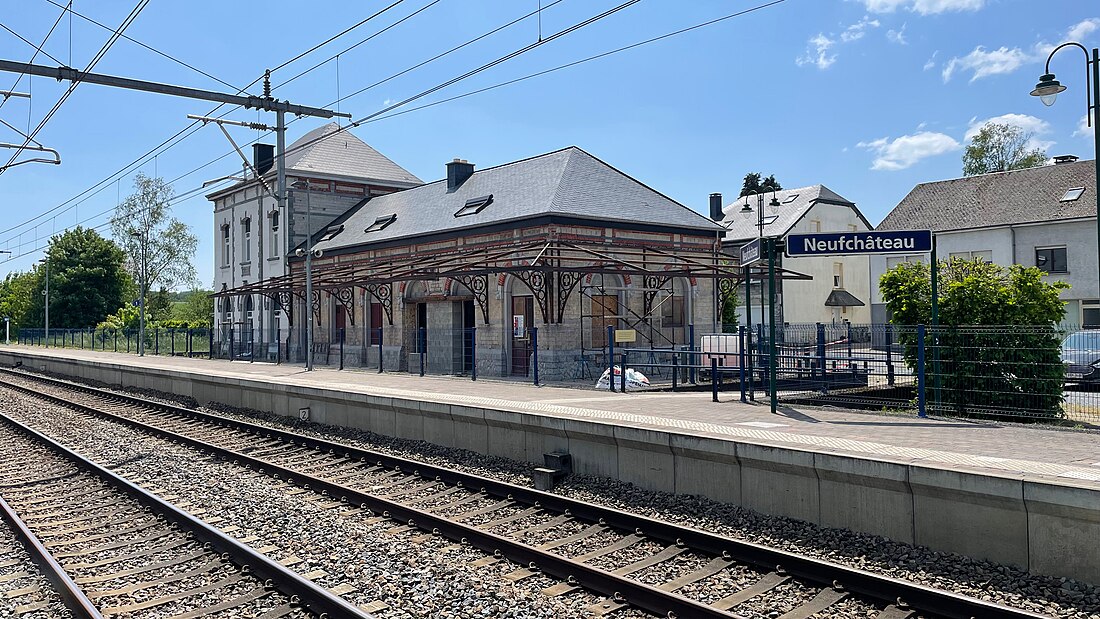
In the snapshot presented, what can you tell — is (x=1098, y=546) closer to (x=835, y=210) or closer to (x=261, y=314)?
(x=261, y=314)

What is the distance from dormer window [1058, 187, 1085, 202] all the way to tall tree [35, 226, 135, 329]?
69.1 meters

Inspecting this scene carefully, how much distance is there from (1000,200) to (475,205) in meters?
26.7

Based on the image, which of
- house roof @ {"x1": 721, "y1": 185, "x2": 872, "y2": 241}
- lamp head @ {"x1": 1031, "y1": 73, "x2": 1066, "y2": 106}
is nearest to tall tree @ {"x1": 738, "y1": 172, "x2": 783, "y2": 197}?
house roof @ {"x1": 721, "y1": 185, "x2": 872, "y2": 241}

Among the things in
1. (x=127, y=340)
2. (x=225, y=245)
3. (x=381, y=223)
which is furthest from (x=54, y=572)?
(x=127, y=340)

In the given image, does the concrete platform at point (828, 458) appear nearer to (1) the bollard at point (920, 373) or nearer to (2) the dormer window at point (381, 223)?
(1) the bollard at point (920, 373)

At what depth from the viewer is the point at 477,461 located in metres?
12.3

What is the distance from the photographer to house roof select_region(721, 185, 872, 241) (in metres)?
47.2

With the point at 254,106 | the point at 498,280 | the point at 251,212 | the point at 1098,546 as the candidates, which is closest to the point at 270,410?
the point at 254,106

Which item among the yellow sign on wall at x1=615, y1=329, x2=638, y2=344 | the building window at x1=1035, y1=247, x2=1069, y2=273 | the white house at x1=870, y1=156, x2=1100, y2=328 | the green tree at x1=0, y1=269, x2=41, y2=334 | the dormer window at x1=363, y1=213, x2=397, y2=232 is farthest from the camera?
the green tree at x1=0, y1=269, x2=41, y2=334

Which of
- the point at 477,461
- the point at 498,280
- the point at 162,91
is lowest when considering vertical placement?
the point at 477,461

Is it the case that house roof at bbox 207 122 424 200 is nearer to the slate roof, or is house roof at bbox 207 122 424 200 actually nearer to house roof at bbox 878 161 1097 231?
the slate roof

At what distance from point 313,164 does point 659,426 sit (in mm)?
32808

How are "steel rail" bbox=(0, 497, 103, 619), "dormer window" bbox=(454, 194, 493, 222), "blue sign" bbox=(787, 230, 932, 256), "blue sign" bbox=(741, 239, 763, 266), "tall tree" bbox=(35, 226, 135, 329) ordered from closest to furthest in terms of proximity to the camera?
"steel rail" bbox=(0, 497, 103, 619) → "blue sign" bbox=(787, 230, 932, 256) → "blue sign" bbox=(741, 239, 763, 266) → "dormer window" bbox=(454, 194, 493, 222) → "tall tree" bbox=(35, 226, 135, 329)

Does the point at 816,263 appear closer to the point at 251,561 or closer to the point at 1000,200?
the point at 1000,200
